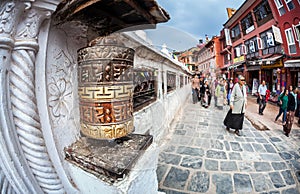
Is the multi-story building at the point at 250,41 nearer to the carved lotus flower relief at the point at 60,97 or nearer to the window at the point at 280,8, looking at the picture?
the window at the point at 280,8

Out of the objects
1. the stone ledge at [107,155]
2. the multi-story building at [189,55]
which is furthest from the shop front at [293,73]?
the stone ledge at [107,155]

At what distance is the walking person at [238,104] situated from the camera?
2.34 meters

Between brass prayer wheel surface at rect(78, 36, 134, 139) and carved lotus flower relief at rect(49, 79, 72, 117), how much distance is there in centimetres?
8

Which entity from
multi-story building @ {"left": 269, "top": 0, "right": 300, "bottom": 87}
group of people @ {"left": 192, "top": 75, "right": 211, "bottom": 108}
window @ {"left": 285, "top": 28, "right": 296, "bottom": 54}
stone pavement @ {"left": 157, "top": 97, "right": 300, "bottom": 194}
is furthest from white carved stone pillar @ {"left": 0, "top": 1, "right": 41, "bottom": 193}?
group of people @ {"left": 192, "top": 75, "right": 211, "bottom": 108}

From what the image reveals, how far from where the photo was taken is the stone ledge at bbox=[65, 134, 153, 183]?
0.44 m

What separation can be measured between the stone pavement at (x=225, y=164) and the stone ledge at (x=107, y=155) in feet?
1.18

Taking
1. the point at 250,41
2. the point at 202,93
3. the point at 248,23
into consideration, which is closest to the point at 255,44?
the point at 250,41

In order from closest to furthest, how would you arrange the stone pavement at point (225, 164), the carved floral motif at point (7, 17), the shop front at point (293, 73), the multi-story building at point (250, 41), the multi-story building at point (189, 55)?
the carved floral motif at point (7, 17) < the multi-story building at point (189, 55) < the stone pavement at point (225, 164) < the multi-story building at point (250, 41) < the shop front at point (293, 73)

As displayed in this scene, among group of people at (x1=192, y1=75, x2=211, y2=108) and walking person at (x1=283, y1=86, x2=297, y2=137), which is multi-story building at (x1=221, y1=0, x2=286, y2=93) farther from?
walking person at (x1=283, y1=86, x2=297, y2=137)

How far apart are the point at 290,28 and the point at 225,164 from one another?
2.88 meters

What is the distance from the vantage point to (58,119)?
51 centimetres

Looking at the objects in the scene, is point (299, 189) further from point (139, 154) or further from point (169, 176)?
point (139, 154)

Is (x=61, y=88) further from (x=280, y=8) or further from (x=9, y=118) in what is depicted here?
(x=280, y=8)

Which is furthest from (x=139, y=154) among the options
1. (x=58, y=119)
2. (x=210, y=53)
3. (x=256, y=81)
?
(x=256, y=81)
